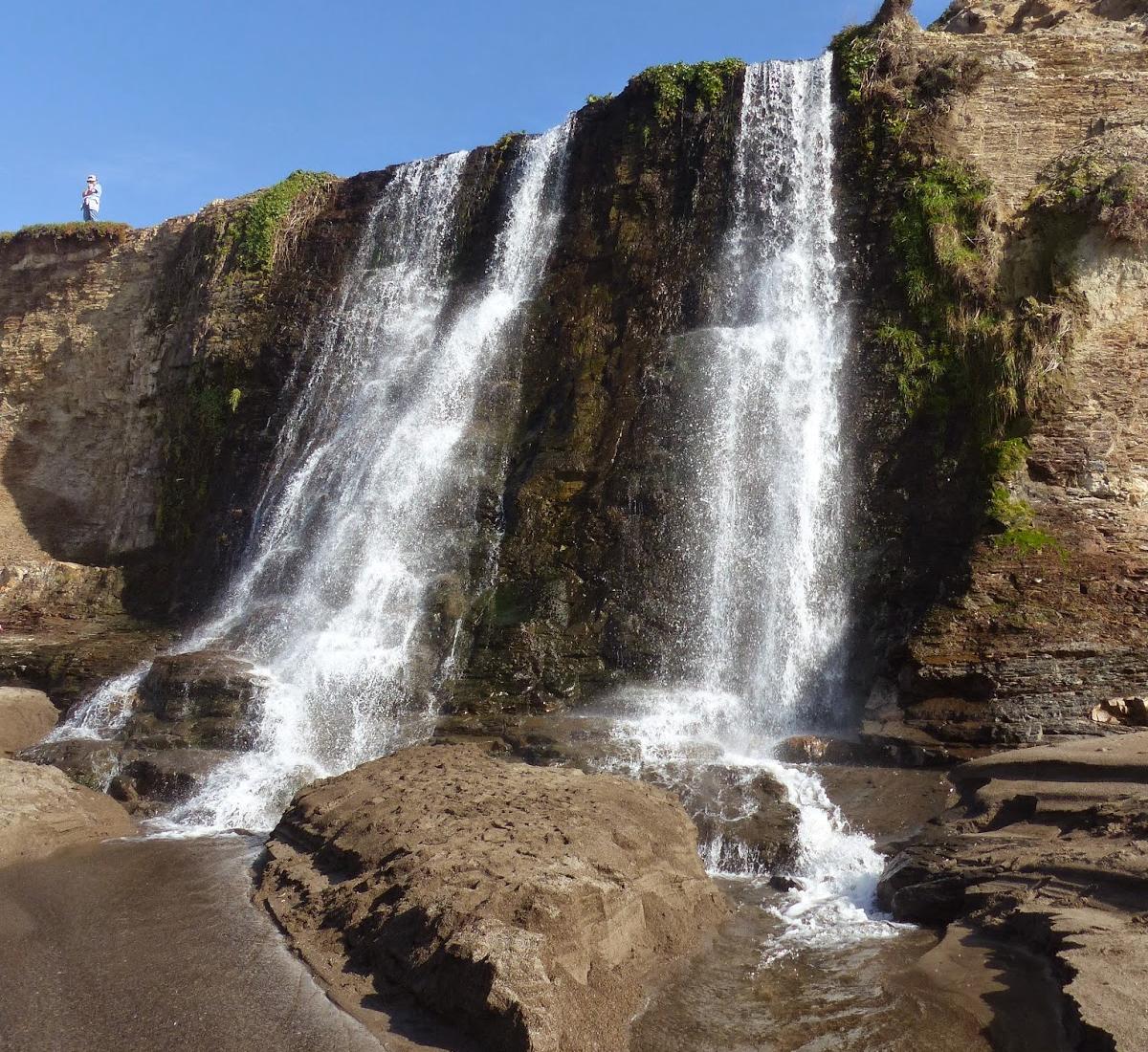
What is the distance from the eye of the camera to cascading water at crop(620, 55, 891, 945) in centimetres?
960

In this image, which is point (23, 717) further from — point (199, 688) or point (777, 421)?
point (777, 421)

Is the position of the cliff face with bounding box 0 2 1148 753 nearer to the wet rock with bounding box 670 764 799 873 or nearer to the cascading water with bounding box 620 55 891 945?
the cascading water with bounding box 620 55 891 945

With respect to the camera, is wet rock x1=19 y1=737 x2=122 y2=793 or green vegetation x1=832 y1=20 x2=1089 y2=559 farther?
green vegetation x1=832 y1=20 x2=1089 y2=559

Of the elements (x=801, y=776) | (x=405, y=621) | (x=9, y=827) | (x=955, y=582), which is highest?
(x=955, y=582)

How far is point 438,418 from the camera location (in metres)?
15.9

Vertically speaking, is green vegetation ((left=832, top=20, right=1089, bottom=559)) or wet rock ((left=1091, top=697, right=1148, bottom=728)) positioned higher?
green vegetation ((left=832, top=20, right=1089, bottom=559))

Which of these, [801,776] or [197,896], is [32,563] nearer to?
[197,896]

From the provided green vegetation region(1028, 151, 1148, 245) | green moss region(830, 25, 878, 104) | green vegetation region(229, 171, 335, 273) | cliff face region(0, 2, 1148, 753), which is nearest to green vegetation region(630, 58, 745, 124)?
cliff face region(0, 2, 1148, 753)

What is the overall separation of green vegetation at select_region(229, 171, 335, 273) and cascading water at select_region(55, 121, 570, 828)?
2.12 metres

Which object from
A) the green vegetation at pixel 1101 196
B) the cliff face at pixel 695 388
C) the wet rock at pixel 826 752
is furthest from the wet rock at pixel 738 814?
the green vegetation at pixel 1101 196

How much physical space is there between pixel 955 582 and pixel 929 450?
7.73ft

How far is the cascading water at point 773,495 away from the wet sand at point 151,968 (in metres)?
3.76

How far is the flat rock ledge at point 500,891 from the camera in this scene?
481cm

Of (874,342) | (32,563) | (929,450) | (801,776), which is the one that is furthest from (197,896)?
(32,563)
